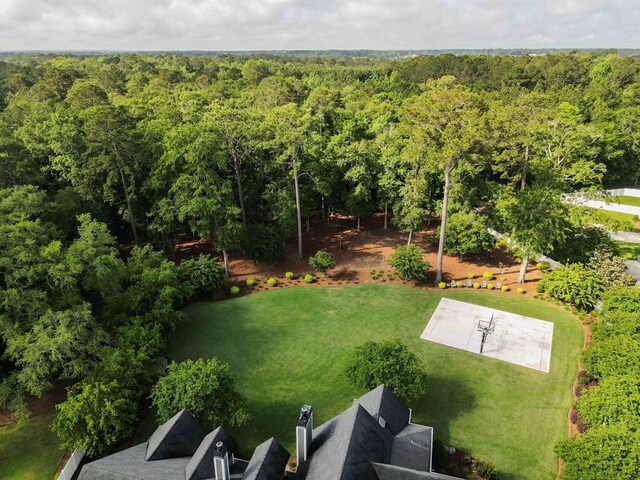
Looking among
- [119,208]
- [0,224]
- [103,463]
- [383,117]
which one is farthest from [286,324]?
[383,117]

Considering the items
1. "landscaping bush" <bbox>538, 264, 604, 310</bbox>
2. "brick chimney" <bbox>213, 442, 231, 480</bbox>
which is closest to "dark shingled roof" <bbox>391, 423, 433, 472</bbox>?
"brick chimney" <bbox>213, 442, 231, 480</bbox>

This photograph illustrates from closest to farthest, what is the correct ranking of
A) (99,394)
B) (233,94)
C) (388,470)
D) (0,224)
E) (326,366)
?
1. (388,470)
2. (99,394)
3. (0,224)
4. (326,366)
5. (233,94)

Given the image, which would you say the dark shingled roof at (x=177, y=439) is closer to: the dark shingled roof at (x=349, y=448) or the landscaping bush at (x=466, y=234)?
the dark shingled roof at (x=349, y=448)

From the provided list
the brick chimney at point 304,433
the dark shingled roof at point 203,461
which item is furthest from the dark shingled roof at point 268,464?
the dark shingled roof at point 203,461

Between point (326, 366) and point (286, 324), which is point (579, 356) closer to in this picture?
point (326, 366)

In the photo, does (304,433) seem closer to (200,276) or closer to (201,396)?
(201,396)

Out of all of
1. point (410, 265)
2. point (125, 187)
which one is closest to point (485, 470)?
point (410, 265)
